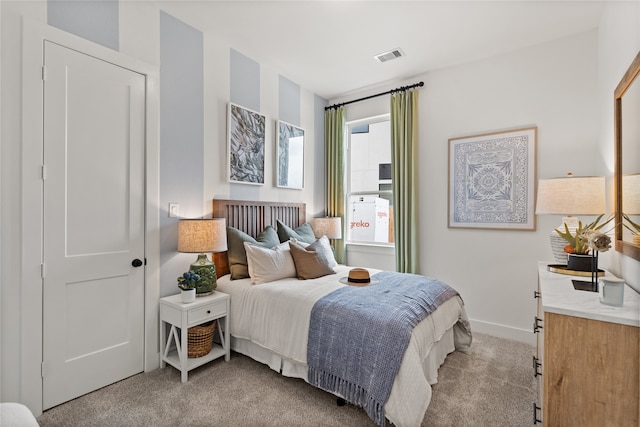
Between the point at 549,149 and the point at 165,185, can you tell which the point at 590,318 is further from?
the point at 165,185

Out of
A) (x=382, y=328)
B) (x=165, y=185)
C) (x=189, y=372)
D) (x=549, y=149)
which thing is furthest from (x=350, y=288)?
(x=549, y=149)

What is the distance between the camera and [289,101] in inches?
149

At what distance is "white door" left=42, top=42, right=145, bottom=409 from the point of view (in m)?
1.93

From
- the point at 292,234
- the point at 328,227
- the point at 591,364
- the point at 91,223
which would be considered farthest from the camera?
the point at 328,227

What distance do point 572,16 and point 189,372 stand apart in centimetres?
421

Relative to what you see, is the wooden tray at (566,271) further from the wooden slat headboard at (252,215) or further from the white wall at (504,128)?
the wooden slat headboard at (252,215)

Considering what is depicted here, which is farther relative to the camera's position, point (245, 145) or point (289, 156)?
point (289, 156)

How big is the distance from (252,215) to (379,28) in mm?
2159

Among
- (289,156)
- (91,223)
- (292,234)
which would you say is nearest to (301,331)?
(292,234)

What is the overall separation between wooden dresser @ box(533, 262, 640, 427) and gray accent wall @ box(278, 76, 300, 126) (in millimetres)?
3242

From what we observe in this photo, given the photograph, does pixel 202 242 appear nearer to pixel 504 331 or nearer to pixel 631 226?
pixel 631 226

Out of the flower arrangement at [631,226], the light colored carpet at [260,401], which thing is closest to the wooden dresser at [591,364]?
the flower arrangement at [631,226]

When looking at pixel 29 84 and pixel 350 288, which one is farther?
pixel 350 288

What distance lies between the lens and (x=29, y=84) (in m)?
1.82
